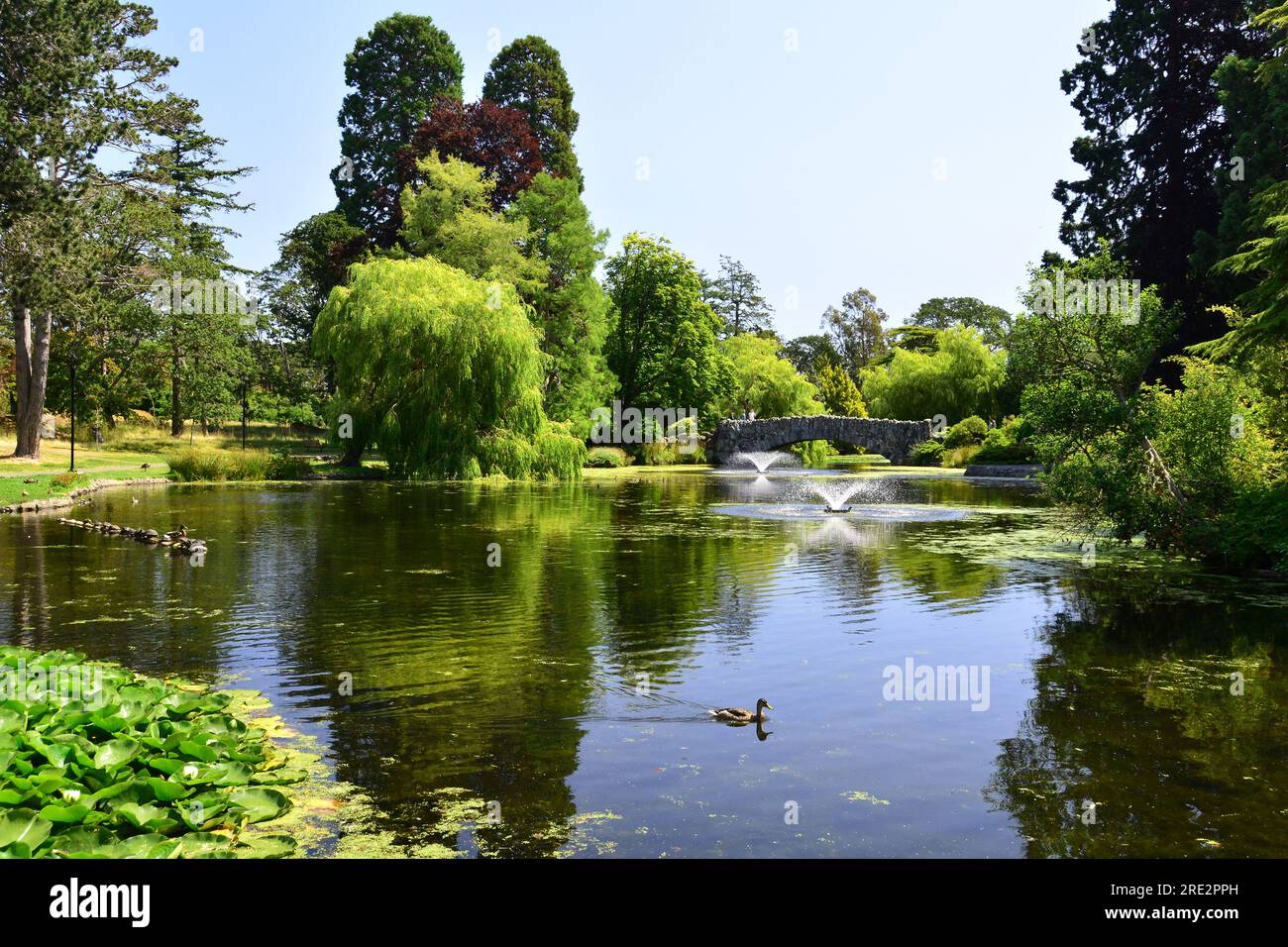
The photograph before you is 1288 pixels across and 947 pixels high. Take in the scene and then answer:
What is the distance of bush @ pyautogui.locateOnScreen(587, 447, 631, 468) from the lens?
5716 centimetres

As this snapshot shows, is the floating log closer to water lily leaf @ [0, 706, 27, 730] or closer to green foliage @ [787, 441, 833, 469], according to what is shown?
water lily leaf @ [0, 706, 27, 730]

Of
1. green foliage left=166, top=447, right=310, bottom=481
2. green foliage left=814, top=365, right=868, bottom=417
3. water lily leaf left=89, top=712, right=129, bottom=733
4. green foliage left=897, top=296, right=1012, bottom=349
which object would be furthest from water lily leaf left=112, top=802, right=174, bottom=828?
green foliage left=897, top=296, right=1012, bottom=349

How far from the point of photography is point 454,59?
2808 inches

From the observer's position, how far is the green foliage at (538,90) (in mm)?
69188

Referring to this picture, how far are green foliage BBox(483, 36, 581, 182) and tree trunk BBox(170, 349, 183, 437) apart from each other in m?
27.3

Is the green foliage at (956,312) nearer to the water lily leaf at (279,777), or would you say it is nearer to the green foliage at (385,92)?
the green foliage at (385,92)

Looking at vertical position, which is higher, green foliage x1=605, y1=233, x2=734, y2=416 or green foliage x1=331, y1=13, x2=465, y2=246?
green foliage x1=331, y1=13, x2=465, y2=246

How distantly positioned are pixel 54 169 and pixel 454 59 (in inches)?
1491

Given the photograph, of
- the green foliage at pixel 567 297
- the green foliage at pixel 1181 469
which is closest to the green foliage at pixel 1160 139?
the green foliage at pixel 1181 469

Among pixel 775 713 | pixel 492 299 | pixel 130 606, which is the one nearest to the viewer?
pixel 775 713

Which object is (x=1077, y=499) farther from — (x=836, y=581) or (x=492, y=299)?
(x=492, y=299)

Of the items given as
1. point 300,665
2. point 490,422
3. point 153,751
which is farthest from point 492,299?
point 153,751
